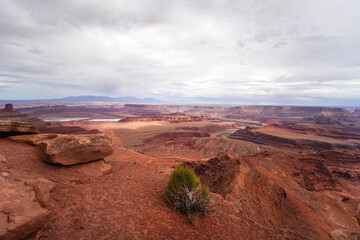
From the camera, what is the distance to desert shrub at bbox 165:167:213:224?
5211mm

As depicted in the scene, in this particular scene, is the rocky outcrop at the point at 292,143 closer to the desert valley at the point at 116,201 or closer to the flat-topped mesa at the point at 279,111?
the desert valley at the point at 116,201

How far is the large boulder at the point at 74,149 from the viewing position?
7.41m

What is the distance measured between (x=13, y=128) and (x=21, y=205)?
7.62 metres

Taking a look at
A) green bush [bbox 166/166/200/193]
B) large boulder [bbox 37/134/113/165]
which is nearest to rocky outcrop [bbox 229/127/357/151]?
green bush [bbox 166/166/200/193]

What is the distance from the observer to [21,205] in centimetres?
343

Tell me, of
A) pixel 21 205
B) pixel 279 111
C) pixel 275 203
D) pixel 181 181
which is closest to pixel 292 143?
pixel 275 203

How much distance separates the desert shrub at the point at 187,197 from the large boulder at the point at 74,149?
496 cm

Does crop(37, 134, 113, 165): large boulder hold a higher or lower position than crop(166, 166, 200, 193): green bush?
higher

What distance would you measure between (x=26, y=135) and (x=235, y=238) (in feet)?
36.8

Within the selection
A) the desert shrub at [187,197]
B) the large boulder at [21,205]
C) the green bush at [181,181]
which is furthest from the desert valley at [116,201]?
the green bush at [181,181]

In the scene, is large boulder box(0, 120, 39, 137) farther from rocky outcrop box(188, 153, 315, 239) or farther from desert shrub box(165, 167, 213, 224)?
rocky outcrop box(188, 153, 315, 239)

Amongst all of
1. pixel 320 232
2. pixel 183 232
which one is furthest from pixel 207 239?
pixel 320 232

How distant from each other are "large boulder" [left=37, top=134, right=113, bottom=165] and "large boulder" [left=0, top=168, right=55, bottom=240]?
116 inches

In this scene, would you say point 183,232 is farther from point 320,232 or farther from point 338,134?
point 338,134
